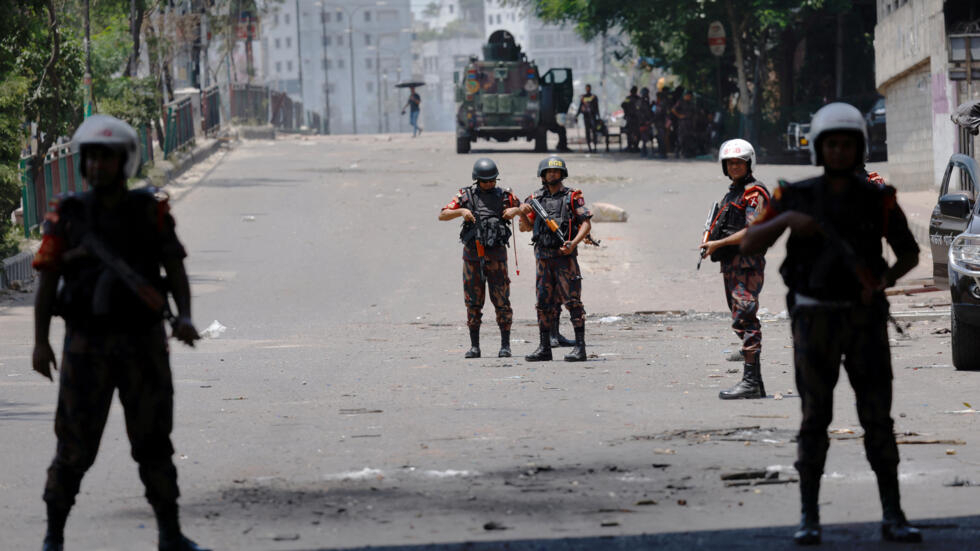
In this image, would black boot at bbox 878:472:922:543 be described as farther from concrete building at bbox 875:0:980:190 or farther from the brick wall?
the brick wall

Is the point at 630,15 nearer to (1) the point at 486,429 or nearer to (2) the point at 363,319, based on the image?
(2) the point at 363,319

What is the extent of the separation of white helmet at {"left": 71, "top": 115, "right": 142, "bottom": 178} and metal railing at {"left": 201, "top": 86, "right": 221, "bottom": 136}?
37.8 meters

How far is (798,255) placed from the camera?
5699 millimetres

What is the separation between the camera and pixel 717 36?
128 ft

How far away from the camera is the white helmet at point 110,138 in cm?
537

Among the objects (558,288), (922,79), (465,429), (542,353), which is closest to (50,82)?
(542,353)

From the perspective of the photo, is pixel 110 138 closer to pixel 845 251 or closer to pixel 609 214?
pixel 845 251

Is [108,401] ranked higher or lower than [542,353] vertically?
higher

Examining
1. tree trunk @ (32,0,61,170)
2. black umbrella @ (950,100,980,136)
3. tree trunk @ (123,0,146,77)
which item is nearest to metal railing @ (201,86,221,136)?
tree trunk @ (123,0,146,77)

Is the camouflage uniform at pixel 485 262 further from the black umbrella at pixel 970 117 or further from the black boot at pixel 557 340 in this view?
the black umbrella at pixel 970 117

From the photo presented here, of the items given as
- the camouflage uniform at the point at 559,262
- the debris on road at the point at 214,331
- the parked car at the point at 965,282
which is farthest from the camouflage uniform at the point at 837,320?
the debris on road at the point at 214,331

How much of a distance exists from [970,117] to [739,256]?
655 centimetres

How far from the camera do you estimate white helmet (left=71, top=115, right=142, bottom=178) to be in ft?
17.6

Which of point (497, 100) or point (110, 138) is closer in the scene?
point (110, 138)
